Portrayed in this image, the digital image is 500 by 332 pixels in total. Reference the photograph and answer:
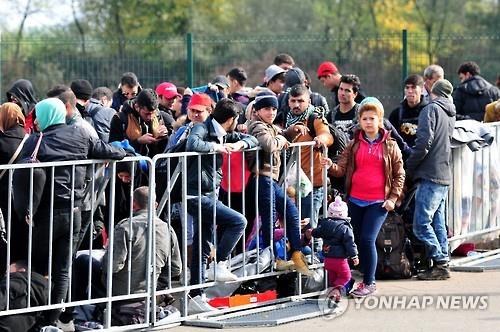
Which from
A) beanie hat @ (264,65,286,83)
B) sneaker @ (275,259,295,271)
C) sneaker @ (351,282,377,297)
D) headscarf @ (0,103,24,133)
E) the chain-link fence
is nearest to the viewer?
headscarf @ (0,103,24,133)

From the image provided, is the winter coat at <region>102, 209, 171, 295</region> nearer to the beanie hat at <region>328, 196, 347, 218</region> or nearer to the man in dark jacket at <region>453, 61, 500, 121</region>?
the beanie hat at <region>328, 196, 347, 218</region>

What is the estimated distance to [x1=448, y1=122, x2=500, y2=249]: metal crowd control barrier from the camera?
41.2 feet

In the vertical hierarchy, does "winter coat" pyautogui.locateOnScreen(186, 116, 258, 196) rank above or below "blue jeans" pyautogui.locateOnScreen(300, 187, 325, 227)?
above

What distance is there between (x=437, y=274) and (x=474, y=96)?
482cm

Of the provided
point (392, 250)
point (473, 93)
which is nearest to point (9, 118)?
point (392, 250)

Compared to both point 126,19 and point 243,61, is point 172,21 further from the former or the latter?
point 243,61

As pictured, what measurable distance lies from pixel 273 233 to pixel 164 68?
9.52 metres

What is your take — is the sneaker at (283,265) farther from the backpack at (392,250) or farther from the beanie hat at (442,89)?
the beanie hat at (442,89)

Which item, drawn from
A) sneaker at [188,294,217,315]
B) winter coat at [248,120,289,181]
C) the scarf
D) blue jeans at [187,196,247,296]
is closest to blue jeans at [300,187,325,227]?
winter coat at [248,120,289,181]

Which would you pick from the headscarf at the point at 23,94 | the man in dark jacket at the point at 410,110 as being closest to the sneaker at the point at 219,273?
the man in dark jacket at the point at 410,110

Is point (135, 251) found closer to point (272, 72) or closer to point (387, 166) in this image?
point (387, 166)

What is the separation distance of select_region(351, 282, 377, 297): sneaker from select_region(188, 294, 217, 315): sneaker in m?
1.42

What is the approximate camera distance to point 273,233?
1059 centimetres

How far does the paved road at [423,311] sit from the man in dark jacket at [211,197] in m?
0.60
